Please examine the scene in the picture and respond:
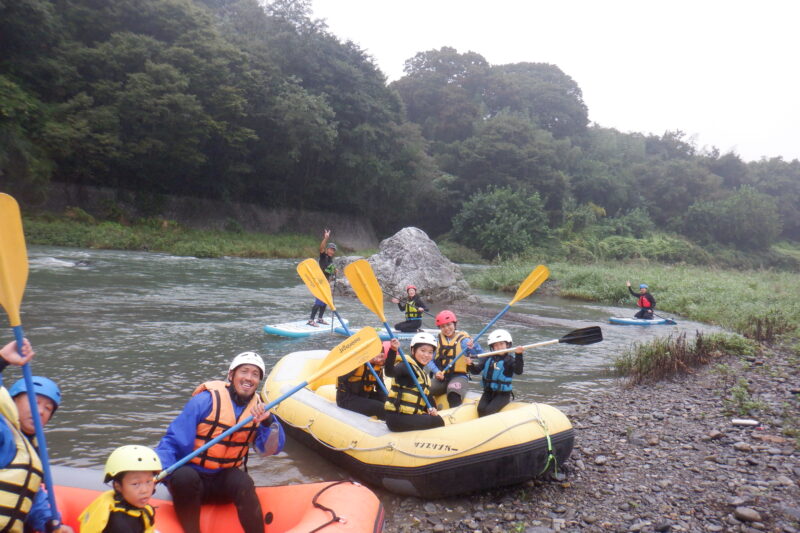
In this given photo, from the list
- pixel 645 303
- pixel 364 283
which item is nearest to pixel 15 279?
pixel 364 283

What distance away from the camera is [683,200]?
3862 centimetres

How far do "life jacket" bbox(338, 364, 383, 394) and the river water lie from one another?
0.59 meters

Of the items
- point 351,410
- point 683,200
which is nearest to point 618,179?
point 683,200

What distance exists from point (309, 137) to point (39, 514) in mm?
23331

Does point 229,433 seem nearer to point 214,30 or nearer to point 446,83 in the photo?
point 214,30

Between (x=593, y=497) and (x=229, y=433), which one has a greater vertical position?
(x=229, y=433)

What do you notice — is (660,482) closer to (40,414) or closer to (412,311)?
(40,414)

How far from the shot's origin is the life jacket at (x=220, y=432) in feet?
8.68

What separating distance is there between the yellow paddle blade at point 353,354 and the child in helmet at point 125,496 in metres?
1.29

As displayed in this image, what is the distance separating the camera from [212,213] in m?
24.3

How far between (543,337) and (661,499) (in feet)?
18.9

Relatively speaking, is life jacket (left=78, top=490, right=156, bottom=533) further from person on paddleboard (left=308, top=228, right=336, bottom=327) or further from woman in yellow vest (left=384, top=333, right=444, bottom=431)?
person on paddleboard (left=308, top=228, right=336, bottom=327)

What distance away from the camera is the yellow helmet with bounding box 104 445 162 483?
1.95m

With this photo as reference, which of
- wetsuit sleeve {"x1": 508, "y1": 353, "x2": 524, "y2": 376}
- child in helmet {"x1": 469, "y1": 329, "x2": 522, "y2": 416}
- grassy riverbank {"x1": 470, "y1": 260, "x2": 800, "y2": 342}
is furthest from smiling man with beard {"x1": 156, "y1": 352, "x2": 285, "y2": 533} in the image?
grassy riverbank {"x1": 470, "y1": 260, "x2": 800, "y2": 342}
